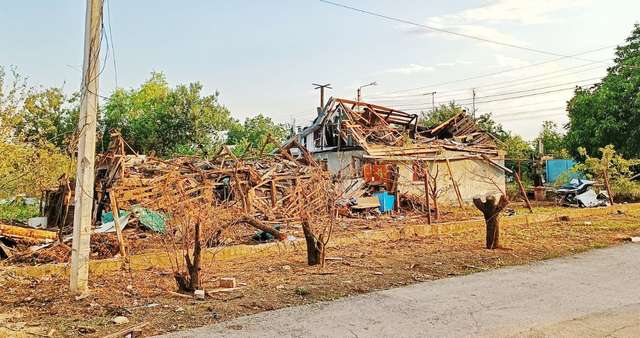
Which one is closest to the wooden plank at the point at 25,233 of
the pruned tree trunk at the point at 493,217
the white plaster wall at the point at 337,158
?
the pruned tree trunk at the point at 493,217

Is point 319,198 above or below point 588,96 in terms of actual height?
below

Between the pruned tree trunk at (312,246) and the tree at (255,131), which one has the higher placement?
the tree at (255,131)

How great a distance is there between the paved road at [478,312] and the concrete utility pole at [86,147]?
265 centimetres

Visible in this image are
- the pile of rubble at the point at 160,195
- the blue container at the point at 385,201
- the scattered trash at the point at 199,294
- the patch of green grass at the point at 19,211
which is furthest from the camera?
the blue container at the point at 385,201

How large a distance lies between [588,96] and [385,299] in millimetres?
27309

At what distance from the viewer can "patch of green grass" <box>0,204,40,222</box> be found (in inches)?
649

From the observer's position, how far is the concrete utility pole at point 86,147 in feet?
23.3

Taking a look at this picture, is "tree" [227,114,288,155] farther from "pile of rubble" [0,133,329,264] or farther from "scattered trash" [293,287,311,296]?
"scattered trash" [293,287,311,296]

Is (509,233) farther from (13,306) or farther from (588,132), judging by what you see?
(588,132)

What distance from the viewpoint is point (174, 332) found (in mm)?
5434

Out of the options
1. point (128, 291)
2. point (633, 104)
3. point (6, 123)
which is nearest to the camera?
point (128, 291)

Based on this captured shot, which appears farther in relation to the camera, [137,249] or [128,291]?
[137,249]

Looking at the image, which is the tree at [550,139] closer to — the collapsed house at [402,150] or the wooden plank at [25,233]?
the collapsed house at [402,150]

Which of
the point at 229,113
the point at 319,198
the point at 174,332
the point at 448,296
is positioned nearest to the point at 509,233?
the point at 319,198
